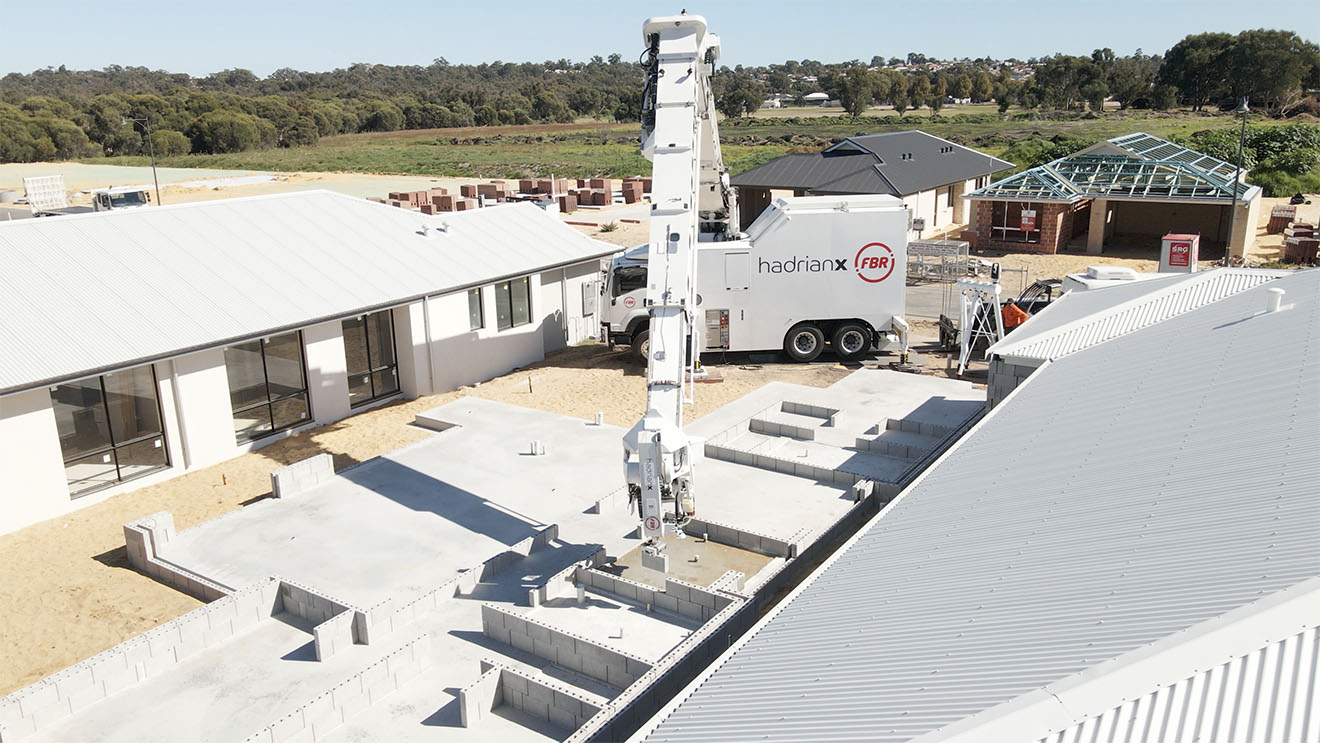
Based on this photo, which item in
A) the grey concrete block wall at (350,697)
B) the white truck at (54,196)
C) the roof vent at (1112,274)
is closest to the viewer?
the grey concrete block wall at (350,697)

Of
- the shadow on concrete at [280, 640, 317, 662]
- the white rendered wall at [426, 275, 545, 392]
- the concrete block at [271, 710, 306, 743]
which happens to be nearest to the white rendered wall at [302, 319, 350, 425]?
the white rendered wall at [426, 275, 545, 392]

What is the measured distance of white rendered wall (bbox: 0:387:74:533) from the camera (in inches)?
588

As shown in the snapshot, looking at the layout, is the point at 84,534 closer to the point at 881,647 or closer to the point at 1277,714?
the point at 881,647

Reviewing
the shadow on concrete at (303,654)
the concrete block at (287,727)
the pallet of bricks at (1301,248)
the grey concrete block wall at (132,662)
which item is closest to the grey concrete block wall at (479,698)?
the concrete block at (287,727)

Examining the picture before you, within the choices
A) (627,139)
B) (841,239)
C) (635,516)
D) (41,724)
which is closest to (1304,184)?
(841,239)

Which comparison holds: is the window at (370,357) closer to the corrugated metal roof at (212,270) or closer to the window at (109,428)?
the corrugated metal roof at (212,270)

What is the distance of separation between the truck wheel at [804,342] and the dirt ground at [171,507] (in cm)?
32

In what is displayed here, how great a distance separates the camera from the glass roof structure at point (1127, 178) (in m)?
36.2

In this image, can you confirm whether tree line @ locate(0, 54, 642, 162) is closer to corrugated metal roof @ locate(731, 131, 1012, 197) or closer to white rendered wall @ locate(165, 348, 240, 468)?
corrugated metal roof @ locate(731, 131, 1012, 197)

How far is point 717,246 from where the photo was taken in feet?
74.8

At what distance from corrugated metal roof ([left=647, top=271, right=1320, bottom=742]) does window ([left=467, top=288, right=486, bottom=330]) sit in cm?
1327

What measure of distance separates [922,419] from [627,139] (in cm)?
9611

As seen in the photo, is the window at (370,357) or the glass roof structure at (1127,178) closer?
the window at (370,357)

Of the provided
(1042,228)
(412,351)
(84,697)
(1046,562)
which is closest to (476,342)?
(412,351)
